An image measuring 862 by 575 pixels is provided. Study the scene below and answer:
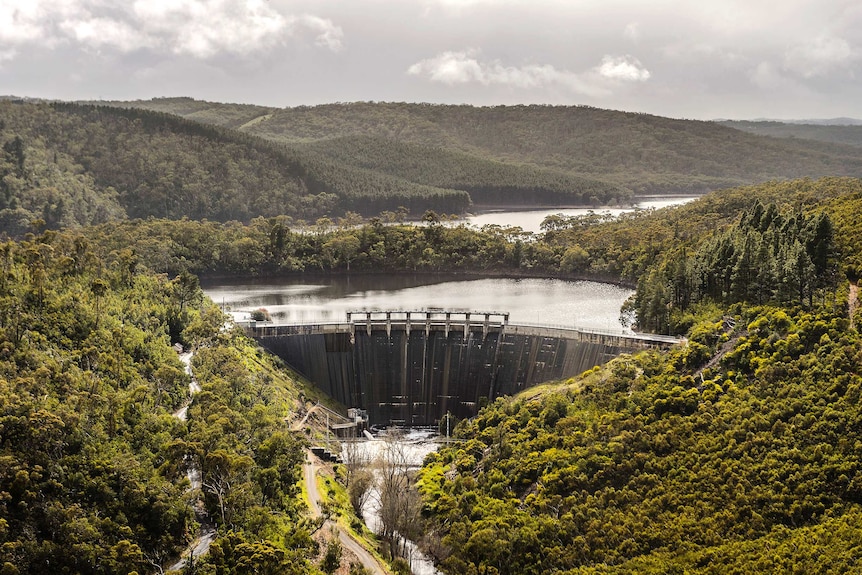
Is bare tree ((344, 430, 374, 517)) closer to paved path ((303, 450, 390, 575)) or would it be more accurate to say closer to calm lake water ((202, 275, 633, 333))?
paved path ((303, 450, 390, 575))

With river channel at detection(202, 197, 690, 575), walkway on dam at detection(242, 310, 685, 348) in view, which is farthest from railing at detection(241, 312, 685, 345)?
river channel at detection(202, 197, 690, 575)

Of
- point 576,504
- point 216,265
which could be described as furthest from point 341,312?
point 576,504

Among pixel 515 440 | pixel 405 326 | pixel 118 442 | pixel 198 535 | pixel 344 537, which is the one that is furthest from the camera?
pixel 405 326

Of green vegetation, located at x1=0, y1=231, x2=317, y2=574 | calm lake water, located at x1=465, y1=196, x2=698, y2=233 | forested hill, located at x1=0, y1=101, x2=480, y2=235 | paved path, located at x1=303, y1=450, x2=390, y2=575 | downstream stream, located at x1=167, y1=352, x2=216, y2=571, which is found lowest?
paved path, located at x1=303, y1=450, x2=390, y2=575

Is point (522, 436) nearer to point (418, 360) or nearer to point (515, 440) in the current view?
point (515, 440)

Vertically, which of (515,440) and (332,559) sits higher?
(515,440)

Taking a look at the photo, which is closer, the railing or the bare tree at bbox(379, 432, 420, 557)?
the bare tree at bbox(379, 432, 420, 557)

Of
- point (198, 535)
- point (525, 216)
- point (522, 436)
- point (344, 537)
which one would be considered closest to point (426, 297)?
point (522, 436)
